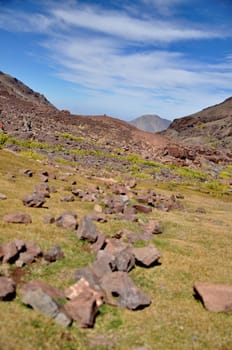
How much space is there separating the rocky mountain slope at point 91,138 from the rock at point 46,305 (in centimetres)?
4542

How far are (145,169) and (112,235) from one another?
43973 millimetres

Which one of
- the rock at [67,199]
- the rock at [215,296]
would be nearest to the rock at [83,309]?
the rock at [215,296]

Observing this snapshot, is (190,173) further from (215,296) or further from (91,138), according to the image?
(215,296)

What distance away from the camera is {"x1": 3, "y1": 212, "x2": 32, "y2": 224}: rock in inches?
941

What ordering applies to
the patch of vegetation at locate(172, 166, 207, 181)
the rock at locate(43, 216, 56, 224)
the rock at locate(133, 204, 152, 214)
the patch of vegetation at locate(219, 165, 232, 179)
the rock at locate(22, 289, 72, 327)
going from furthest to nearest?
the patch of vegetation at locate(219, 165, 232, 179) < the patch of vegetation at locate(172, 166, 207, 181) < the rock at locate(133, 204, 152, 214) < the rock at locate(43, 216, 56, 224) < the rock at locate(22, 289, 72, 327)

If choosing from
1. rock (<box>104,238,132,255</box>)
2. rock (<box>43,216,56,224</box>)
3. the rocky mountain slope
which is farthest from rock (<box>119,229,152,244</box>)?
the rocky mountain slope

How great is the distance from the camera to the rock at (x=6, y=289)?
15.4m

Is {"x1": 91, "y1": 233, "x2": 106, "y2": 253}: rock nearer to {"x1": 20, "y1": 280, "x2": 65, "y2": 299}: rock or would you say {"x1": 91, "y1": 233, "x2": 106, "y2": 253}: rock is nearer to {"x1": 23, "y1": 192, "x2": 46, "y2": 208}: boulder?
{"x1": 20, "y1": 280, "x2": 65, "y2": 299}: rock

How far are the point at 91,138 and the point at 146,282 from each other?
6764cm

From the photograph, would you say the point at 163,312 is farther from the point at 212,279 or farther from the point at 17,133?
the point at 17,133

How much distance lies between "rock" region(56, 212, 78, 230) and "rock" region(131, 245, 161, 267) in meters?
4.68

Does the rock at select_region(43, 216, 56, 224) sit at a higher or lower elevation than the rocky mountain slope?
lower

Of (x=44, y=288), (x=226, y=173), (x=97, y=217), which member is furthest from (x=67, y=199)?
(x=226, y=173)

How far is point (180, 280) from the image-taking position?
2053cm
